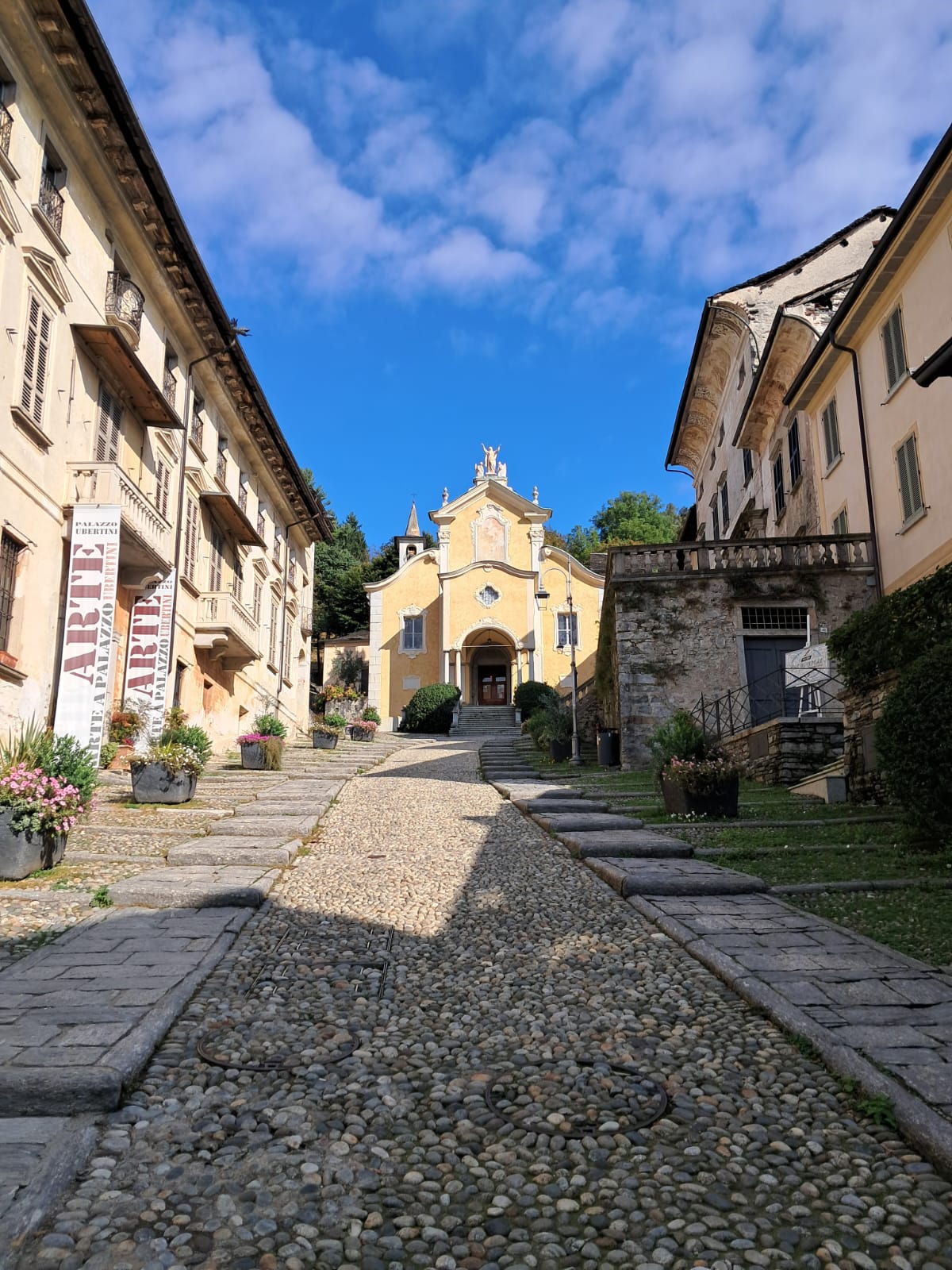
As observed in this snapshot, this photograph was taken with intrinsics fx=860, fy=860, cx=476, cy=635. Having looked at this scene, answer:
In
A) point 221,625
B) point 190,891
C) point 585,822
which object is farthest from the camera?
point 221,625

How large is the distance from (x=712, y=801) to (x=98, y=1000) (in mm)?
7682

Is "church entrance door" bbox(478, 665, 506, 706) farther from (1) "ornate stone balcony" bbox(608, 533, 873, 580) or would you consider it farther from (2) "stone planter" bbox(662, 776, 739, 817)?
(2) "stone planter" bbox(662, 776, 739, 817)

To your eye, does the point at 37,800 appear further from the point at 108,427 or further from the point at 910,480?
the point at 910,480

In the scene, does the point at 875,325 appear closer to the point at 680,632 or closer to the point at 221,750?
the point at 680,632

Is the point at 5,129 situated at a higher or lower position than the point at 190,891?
higher

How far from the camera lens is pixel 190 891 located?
628 centimetres

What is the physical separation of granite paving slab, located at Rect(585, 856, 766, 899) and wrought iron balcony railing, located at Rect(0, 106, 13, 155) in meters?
12.0

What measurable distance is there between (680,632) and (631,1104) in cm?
1561

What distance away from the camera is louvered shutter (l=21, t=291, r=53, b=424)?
12.4m

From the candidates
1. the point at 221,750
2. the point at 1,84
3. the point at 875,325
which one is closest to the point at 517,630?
the point at 221,750

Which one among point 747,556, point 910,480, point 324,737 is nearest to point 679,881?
point 910,480

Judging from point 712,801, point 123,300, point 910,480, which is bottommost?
point 712,801

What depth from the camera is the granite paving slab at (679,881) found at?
6.45m

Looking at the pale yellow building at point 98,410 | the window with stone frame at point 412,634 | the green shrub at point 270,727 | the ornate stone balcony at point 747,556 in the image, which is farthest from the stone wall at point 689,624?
the window with stone frame at point 412,634
